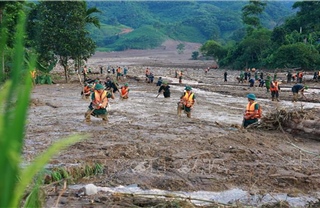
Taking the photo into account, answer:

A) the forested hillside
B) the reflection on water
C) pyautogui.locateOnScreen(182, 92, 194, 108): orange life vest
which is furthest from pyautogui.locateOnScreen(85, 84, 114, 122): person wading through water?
the forested hillside

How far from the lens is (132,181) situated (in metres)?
6.04

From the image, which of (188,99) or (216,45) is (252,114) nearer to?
(188,99)

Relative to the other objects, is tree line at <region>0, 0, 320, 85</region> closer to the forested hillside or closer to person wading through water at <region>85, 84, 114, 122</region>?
person wading through water at <region>85, 84, 114, 122</region>

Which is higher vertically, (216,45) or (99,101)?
(216,45)

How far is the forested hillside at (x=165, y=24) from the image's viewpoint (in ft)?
355

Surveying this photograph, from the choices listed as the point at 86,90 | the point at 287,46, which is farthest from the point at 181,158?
the point at 287,46

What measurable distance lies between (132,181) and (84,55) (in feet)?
80.7

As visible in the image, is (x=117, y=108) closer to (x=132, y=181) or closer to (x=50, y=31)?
(x=132, y=181)

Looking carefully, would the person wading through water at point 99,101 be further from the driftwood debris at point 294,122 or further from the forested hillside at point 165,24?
the forested hillside at point 165,24

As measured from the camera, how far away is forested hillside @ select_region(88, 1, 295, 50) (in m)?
108

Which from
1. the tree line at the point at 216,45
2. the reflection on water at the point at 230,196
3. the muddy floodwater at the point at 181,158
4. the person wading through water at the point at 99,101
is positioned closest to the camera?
the reflection on water at the point at 230,196

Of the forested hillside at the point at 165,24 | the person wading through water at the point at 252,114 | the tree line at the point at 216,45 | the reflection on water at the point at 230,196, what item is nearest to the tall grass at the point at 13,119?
the tree line at the point at 216,45

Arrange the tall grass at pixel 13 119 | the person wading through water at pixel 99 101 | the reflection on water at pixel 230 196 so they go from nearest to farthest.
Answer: the tall grass at pixel 13 119
the reflection on water at pixel 230 196
the person wading through water at pixel 99 101

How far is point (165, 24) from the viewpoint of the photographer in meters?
122
